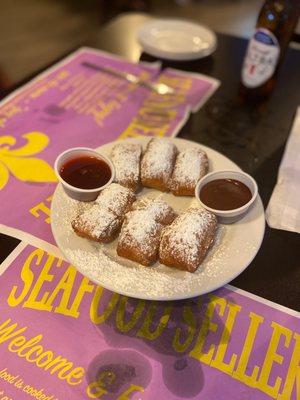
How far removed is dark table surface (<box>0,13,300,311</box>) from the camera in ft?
3.01

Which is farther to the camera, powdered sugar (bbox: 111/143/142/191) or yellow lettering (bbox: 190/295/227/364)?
powdered sugar (bbox: 111/143/142/191)

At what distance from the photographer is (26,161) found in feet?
3.91

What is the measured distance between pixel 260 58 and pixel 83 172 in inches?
28.5

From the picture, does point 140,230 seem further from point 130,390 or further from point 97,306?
point 130,390

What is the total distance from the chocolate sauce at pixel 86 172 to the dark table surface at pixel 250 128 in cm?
20

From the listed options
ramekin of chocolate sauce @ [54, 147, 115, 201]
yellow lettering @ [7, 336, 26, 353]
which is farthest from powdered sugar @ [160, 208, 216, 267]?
yellow lettering @ [7, 336, 26, 353]

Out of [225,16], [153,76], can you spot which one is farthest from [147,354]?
[225,16]

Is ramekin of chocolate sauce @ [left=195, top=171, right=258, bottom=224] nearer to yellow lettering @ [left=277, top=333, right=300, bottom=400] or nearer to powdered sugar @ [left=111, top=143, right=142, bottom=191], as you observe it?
powdered sugar @ [left=111, top=143, right=142, bottom=191]

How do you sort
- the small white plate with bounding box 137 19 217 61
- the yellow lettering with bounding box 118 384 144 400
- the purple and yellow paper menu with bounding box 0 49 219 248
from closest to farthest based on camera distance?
the yellow lettering with bounding box 118 384 144 400, the purple and yellow paper menu with bounding box 0 49 219 248, the small white plate with bounding box 137 19 217 61

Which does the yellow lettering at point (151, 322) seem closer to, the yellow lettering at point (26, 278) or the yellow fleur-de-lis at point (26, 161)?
the yellow lettering at point (26, 278)

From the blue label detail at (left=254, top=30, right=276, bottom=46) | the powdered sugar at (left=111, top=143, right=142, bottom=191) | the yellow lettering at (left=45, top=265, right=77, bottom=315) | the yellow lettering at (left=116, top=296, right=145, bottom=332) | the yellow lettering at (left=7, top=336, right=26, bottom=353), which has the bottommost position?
the yellow lettering at (left=7, top=336, right=26, bottom=353)

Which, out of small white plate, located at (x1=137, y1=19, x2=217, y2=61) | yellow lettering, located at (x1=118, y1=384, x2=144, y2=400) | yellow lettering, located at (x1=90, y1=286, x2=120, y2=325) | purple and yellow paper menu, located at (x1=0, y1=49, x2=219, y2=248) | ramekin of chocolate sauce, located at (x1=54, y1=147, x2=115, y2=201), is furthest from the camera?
small white plate, located at (x1=137, y1=19, x2=217, y2=61)

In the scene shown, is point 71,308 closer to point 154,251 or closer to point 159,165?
point 154,251

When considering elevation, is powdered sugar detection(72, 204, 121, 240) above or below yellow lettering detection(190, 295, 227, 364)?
above
